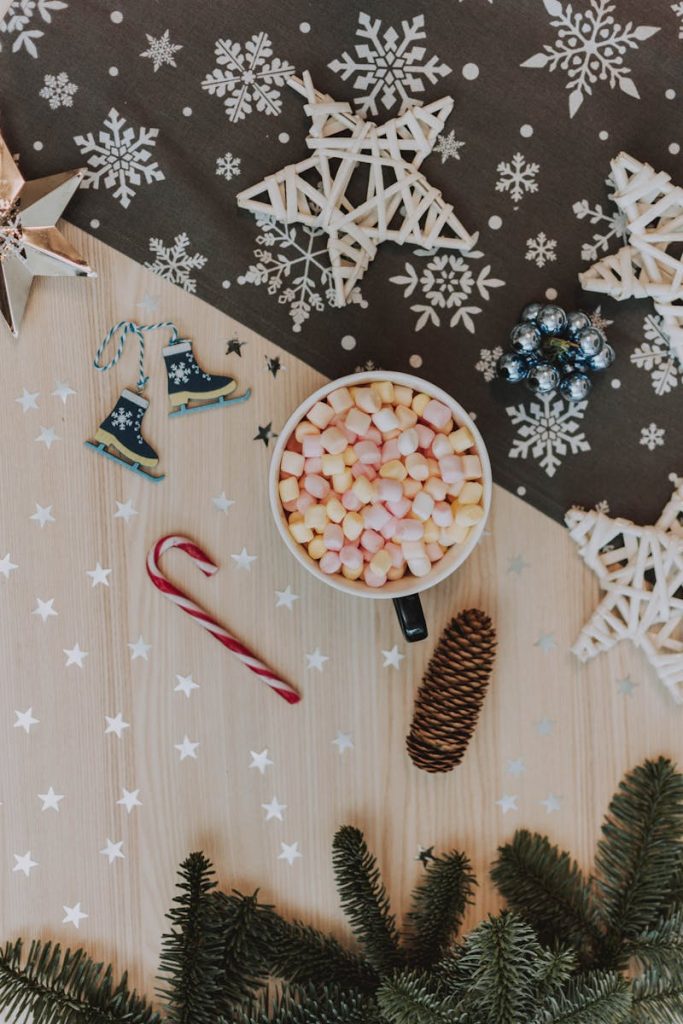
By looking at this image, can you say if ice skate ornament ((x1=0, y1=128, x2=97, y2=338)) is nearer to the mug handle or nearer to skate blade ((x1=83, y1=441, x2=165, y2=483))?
skate blade ((x1=83, y1=441, x2=165, y2=483))

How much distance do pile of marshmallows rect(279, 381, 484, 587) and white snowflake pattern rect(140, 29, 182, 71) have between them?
0.50 meters

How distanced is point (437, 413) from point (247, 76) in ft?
1.70

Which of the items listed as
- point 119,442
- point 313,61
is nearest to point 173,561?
point 119,442

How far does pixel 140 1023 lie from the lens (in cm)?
101

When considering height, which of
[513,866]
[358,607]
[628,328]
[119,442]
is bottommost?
[513,866]

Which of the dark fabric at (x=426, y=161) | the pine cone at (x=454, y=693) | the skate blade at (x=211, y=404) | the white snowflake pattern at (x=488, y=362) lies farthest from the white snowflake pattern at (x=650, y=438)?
the skate blade at (x=211, y=404)

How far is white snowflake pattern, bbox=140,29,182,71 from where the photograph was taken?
1043 mm

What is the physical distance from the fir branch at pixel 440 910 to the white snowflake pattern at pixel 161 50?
111 cm

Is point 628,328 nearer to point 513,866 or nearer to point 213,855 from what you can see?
point 513,866

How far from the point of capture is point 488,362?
1.08 meters

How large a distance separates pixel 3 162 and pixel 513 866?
1139 millimetres

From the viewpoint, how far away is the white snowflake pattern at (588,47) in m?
1.06

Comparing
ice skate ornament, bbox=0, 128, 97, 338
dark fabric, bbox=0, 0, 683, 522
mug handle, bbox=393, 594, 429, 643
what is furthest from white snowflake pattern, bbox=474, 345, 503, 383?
ice skate ornament, bbox=0, 128, 97, 338

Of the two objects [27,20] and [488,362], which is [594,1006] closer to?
[488,362]
